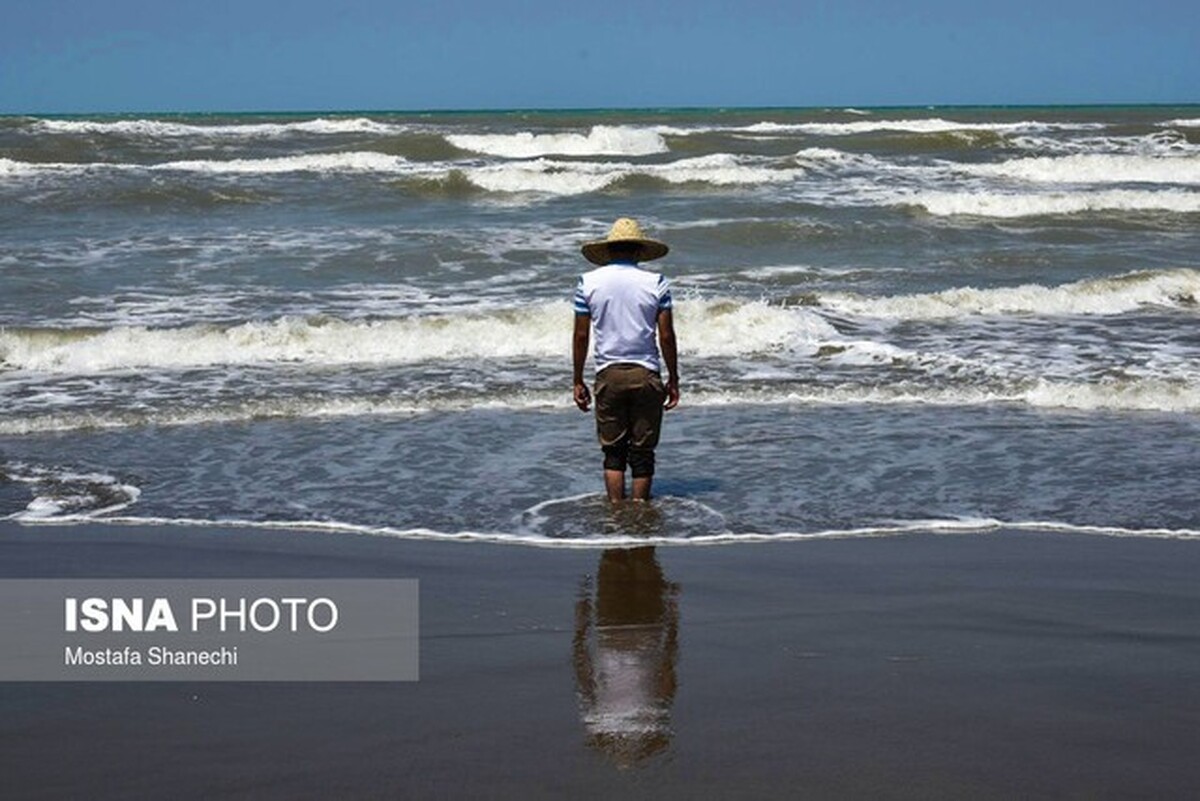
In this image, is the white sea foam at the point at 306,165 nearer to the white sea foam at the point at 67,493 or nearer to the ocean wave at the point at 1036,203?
the ocean wave at the point at 1036,203

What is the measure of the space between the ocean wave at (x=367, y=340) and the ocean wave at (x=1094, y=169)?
1909 centimetres

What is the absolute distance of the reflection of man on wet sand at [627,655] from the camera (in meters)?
4.09

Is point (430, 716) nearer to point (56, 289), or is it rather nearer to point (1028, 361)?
point (1028, 361)

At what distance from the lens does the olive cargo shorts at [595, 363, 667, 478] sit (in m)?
7.19

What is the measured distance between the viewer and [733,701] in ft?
14.4

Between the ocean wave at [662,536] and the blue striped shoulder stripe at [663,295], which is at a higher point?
the blue striped shoulder stripe at [663,295]

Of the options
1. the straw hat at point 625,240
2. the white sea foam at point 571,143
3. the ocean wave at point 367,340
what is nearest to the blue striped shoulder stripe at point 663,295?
the straw hat at point 625,240

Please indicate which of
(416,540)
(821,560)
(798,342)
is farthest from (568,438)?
(798,342)

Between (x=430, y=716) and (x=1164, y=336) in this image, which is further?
(x=1164, y=336)

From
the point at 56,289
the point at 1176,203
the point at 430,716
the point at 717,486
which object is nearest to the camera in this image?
the point at 430,716

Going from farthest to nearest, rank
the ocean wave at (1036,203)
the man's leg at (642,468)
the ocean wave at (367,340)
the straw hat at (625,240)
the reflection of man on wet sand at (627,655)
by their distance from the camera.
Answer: the ocean wave at (1036,203)
the ocean wave at (367,340)
the man's leg at (642,468)
the straw hat at (625,240)
the reflection of man on wet sand at (627,655)

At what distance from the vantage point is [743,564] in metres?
6.25

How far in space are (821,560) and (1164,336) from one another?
26.6ft
